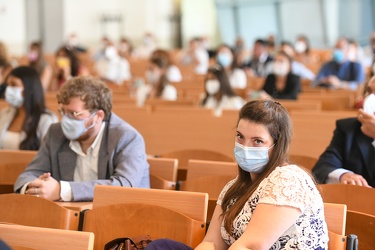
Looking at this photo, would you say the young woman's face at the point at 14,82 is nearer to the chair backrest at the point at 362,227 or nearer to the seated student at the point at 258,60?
the chair backrest at the point at 362,227

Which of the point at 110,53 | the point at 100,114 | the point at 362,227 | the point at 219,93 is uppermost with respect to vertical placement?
the point at 110,53

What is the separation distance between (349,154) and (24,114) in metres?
2.38

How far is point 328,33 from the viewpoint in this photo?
1944 cm

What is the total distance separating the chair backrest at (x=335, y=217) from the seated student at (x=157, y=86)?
577cm

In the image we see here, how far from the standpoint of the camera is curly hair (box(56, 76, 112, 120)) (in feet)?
14.2

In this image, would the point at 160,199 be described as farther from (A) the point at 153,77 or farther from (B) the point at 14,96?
(A) the point at 153,77

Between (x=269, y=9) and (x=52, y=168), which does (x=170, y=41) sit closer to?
(x=269, y=9)

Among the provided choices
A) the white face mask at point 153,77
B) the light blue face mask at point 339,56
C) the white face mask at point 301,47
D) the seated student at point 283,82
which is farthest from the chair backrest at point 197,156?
the white face mask at point 301,47

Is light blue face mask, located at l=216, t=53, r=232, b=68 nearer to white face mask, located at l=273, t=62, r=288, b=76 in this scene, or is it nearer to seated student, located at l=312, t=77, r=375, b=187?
white face mask, located at l=273, t=62, r=288, b=76

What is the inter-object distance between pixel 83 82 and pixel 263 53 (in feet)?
34.7

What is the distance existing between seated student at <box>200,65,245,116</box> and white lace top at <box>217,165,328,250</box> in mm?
4743

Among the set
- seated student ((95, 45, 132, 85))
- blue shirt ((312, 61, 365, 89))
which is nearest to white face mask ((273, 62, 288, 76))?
blue shirt ((312, 61, 365, 89))

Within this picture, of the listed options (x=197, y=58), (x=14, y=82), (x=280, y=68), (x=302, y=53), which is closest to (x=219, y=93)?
→ (x=280, y=68)

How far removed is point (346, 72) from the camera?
10766mm
